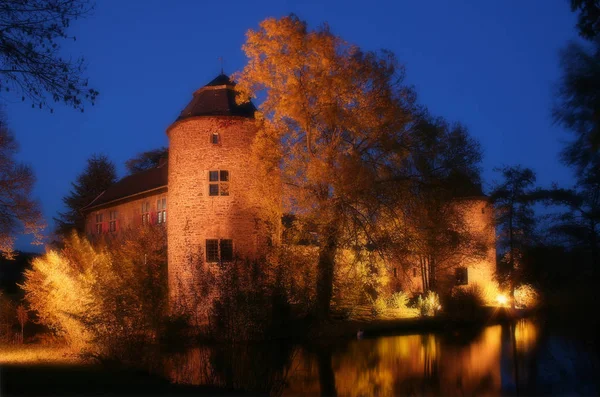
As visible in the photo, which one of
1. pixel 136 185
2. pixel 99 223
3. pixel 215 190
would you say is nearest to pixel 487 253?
pixel 215 190

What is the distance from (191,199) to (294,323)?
8355mm

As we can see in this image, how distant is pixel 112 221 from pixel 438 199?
72.0 feet

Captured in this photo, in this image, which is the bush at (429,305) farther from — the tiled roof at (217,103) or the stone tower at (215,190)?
the tiled roof at (217,103)

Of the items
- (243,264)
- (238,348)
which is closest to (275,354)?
(238,348)

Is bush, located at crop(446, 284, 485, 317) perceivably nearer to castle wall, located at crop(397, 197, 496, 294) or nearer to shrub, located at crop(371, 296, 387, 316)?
shrub, located at crop(371, 296, 387, 316)

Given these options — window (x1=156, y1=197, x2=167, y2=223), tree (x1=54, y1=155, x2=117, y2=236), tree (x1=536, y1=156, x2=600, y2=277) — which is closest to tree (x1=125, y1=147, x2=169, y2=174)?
tree (x1=54, y1=155, x2=117, y2=236)

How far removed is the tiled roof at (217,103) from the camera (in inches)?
1017

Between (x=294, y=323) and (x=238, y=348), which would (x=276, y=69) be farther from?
(x=238, y=348)

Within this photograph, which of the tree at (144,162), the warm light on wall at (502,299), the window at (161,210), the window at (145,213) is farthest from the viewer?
the tree at (144,162)

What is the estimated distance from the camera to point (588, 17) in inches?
425

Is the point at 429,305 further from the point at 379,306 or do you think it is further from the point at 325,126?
the point at 325,126

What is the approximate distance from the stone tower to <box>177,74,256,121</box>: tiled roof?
8cm

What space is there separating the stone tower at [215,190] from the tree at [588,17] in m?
16.3

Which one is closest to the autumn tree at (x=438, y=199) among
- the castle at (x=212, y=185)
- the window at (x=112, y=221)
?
the castle at (x=212, y=185)
